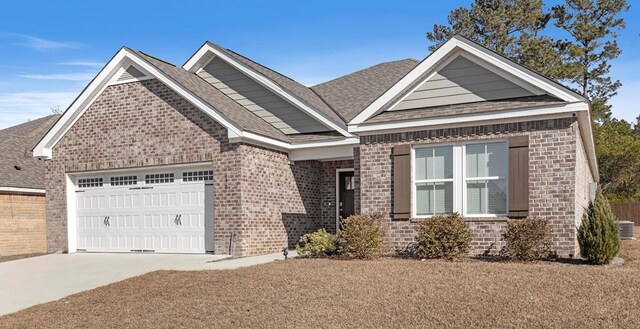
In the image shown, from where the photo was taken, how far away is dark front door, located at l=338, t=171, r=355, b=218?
59.7 feet

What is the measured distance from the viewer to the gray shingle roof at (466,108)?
41.3 feet

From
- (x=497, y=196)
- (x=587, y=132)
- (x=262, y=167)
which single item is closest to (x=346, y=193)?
(x=262, y=167)

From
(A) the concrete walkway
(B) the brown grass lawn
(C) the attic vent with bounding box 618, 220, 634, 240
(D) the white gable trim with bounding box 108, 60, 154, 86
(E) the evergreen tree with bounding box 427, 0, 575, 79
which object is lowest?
(C) the attic vent with bounding box 618, 220, 634, 240

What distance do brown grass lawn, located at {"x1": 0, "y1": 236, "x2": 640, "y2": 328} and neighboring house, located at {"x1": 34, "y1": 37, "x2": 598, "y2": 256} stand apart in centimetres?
244

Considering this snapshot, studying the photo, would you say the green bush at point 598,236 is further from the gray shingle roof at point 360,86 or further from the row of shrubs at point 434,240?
the gray shingle roof at point 360,86

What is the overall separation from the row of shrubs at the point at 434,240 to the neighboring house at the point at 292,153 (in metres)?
0.53

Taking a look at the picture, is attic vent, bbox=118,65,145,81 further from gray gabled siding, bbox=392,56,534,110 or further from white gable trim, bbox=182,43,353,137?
gray gabled siding, bbox=392,56,534,110

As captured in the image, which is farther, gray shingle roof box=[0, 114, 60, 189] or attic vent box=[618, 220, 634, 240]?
attic vent box=[618, 220, 634, 240]

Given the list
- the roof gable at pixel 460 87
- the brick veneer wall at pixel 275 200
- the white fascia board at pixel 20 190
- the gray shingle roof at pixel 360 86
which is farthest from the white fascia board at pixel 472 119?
the white fascia board at pixel 20 190

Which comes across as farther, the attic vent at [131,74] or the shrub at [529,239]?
the attic vent at [131,74]

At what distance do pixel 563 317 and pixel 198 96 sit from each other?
11.4 metres

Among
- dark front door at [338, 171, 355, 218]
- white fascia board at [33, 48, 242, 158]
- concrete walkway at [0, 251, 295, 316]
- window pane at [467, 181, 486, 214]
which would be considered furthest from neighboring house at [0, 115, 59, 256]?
window pane at [467, 181, 486, 214]

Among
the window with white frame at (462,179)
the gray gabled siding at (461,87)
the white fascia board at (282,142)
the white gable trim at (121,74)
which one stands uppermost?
Answer: the white gable trim at (121,74)

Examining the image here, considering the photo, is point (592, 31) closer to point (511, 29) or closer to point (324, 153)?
point (511, 29)
